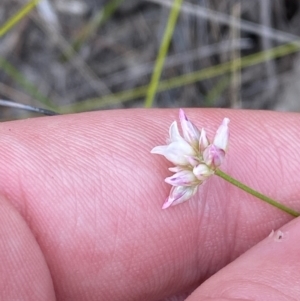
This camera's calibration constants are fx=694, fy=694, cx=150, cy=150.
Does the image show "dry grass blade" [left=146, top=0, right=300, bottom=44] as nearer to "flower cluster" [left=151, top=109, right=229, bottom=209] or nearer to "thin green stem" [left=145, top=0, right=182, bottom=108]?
"thin green stem" [left=145, top=0, right=182, bottom=108]

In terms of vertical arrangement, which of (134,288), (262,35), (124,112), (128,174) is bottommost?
(134,288)

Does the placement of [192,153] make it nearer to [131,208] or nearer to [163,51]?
[131,208]

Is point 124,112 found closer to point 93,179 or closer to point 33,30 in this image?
point 93,179

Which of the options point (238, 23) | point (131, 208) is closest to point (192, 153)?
Result: point (131, 208)

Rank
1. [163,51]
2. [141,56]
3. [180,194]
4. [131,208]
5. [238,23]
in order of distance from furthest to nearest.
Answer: [141,56] → [238,23] → [163,51] → [131,208] → [180,194]

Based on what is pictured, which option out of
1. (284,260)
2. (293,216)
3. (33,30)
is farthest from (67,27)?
(284,260)

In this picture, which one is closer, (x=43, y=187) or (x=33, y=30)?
(x=43, y=187)

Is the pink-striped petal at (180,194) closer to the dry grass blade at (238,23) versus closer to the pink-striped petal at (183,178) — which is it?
the pink-striped petal at (183,178)
